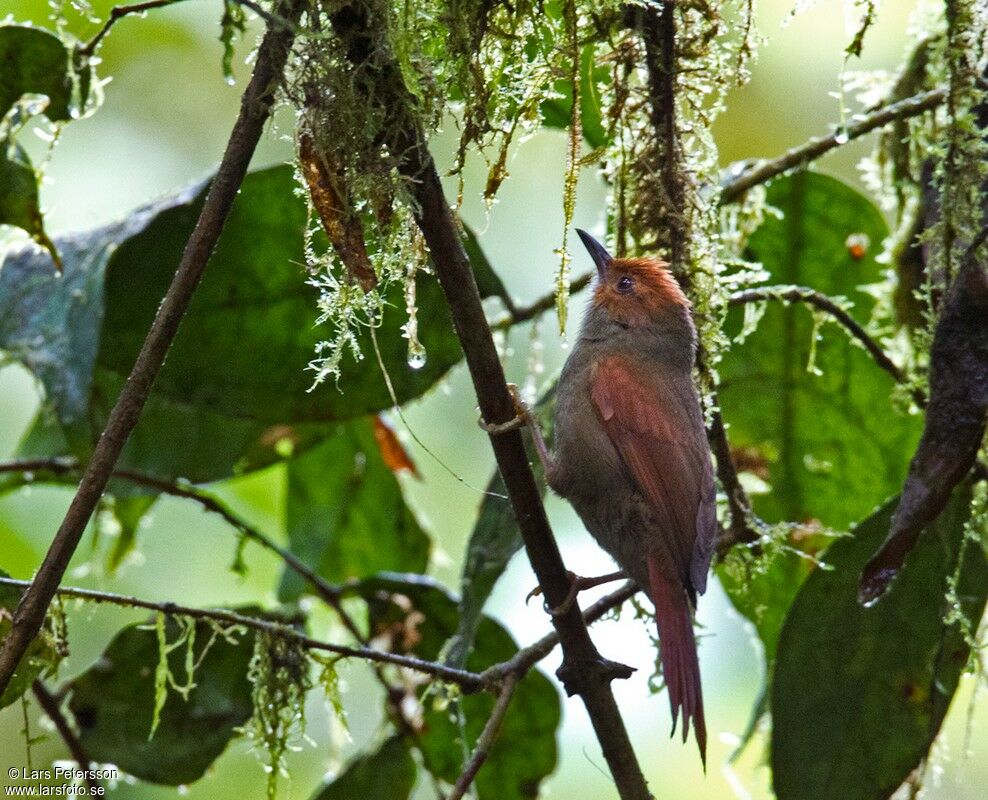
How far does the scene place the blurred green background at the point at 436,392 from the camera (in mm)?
5719

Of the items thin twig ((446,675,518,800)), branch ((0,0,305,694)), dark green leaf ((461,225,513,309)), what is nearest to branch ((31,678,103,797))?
thin twig ((446,675,518,800))

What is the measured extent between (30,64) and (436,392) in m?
2.94

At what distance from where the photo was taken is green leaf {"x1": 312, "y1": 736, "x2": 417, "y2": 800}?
11.7 feet

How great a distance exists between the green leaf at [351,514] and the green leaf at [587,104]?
142 centimetres

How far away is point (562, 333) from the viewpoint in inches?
106

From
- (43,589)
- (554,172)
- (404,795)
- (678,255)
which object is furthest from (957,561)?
(554,172)

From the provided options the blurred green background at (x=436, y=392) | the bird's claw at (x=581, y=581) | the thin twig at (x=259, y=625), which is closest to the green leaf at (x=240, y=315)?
the bird's claw at (x=581, y=581)

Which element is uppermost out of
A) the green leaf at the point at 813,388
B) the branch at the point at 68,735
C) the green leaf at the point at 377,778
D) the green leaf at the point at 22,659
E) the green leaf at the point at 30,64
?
the green leaf at the point at 30,64

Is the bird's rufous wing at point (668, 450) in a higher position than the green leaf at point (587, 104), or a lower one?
lower

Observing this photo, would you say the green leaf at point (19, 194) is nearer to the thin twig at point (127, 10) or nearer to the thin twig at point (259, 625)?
the thin twig at point (127, 10)

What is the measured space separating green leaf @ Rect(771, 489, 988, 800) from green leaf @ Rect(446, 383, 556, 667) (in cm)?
74

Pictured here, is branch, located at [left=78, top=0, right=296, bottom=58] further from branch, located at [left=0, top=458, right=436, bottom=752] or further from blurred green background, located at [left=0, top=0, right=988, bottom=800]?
blurred green background, located at [left=0, top=0, right=988, bottom=800]

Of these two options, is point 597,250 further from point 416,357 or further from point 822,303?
point 416,357

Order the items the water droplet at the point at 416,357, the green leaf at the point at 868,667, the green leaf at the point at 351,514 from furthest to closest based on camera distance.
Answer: the green leaf at the point at 351,514 < the green leaf at the point at 868,667 < the water droplet at the point at 416,357
